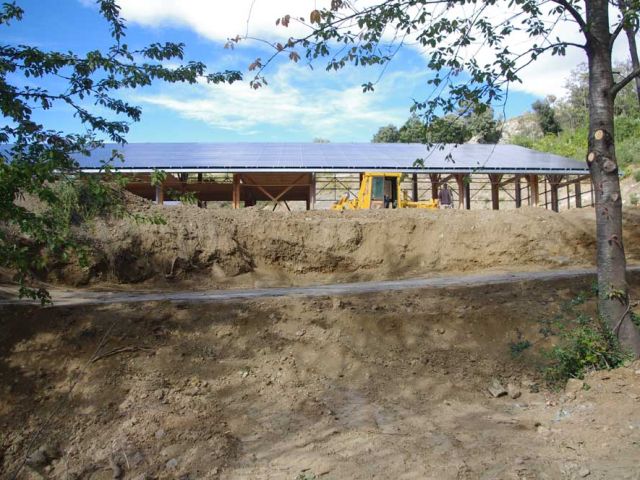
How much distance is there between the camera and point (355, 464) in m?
4.82

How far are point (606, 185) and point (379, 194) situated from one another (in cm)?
1218

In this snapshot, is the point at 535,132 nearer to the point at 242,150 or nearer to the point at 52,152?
the point at 242,150

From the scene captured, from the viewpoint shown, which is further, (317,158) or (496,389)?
(317,158)

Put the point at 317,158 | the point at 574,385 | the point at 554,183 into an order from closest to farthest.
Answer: the point at 574,385, the point at 317,158, the point at 554,183

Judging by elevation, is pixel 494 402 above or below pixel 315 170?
below

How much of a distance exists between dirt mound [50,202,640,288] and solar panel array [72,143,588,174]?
456 centimetres

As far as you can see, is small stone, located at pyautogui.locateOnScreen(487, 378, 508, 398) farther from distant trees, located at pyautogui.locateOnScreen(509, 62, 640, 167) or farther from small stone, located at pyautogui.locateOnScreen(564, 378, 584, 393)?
distant trees, located at pyautogui.locateOnScreen(509, 62, 640, 167)

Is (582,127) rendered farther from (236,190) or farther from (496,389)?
(496,389)

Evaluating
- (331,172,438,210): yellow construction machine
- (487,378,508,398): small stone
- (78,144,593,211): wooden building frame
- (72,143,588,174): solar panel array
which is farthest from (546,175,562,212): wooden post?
(487,378,508,398): small stone

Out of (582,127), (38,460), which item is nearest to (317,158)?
(38,460)

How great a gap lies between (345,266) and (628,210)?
7971mm

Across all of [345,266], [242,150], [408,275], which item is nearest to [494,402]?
[408,275]

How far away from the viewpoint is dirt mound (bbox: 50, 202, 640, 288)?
11.5 m

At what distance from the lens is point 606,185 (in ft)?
18.8
